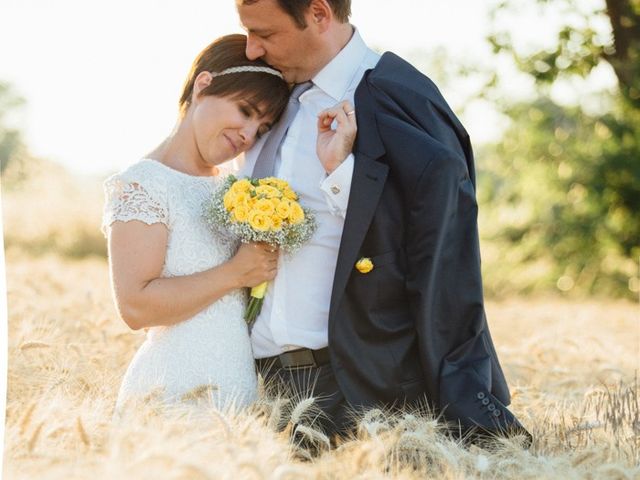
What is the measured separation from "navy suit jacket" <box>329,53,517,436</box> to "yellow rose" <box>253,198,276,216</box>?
311mm

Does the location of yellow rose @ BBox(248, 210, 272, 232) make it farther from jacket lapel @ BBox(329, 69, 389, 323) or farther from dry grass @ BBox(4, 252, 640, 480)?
dry grass @ BBox(4, 252, 640, 480)

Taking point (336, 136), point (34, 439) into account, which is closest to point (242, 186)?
point (336, 136)

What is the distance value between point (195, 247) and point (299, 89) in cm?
88

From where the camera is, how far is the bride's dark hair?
408 centimetres

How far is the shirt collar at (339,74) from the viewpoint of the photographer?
167 inches

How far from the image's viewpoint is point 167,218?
397cm

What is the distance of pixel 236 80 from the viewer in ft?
13.4

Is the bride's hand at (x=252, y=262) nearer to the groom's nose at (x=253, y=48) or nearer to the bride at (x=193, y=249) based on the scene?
the bride at (x=193, y=249)

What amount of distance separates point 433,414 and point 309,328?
0.63 metres

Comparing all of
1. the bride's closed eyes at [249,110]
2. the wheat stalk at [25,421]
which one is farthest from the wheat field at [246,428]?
the bride's closed eyes at [249,110]

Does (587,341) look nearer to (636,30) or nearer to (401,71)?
(401,71)

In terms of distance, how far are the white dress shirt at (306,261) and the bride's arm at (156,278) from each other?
0.59 ft

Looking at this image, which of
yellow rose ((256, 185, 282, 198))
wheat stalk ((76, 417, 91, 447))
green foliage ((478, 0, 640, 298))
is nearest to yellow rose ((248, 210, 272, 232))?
yellow rose ((256, 185, 282, 198))

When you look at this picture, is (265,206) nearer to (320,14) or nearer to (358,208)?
(358,208)
